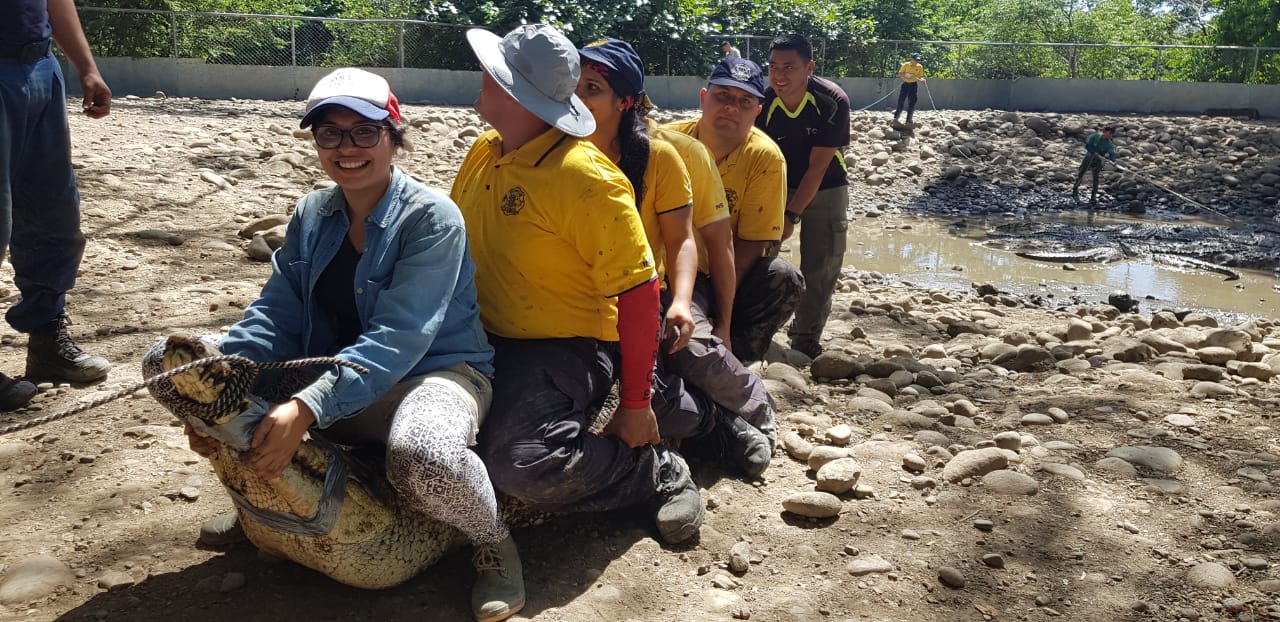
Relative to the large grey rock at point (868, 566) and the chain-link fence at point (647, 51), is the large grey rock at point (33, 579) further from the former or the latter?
the chain-link fence at point (647, 51)

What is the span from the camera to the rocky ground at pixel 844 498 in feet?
9.55

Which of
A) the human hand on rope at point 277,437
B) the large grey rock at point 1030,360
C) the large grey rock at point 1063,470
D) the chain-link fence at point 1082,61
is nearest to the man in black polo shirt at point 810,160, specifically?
the large grey rock at point 1030,360

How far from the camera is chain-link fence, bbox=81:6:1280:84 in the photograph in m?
18.2

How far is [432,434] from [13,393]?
2264mm

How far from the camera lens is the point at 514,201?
123 inches

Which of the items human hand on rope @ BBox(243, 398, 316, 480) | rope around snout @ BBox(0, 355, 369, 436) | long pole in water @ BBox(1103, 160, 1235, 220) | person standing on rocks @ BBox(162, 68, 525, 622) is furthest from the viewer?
long pole in water @ BBox(1103, 160, 1235, 220)

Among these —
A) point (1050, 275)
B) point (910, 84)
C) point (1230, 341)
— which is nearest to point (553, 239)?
point (1230, 341)

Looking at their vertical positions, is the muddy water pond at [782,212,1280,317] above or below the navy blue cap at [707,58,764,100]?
below

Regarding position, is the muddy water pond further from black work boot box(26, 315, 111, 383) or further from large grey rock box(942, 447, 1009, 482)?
black work boot box(26, 315, 111, 383)

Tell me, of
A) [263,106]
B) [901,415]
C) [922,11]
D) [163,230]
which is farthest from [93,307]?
[922,11]

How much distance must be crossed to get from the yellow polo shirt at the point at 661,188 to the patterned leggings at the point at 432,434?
1096mm

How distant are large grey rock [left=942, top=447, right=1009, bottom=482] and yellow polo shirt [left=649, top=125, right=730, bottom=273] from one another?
1.25 m

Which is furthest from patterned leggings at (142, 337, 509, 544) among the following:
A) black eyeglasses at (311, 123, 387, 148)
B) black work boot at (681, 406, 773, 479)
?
black work boot at (681, 406, 773, 479)

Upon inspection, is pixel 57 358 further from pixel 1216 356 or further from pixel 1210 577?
pixel 1216 356
